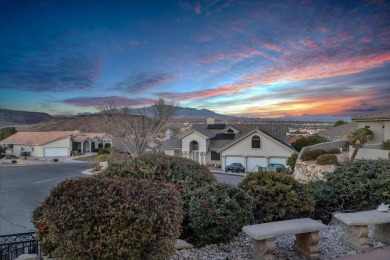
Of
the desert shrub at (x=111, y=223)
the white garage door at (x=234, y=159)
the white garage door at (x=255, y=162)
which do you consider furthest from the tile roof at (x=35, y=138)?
the desert shrub at (x=111, y=223)

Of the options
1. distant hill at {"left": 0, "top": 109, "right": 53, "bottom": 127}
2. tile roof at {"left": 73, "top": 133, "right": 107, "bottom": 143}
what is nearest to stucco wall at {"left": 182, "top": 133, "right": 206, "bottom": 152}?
tile roof at {"left": 73, "top": 133, "right": 107, "bottom": 143}

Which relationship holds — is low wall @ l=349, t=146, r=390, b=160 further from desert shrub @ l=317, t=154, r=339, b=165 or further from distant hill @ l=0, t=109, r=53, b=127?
distant hill @ l=0, t=109, r=53, b=127

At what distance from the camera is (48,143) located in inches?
1791

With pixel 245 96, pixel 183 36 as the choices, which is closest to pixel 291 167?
pixel 245 96

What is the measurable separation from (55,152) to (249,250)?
4853 cm

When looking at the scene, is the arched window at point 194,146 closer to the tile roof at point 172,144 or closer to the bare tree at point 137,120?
the tile roof at point 172,144

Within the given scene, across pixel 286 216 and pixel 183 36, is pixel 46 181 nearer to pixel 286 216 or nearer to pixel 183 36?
pixel 183 36

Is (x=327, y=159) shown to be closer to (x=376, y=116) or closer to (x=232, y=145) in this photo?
(x=376, y=116)

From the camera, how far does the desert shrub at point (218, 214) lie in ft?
15.4

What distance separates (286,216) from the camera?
5551 mm

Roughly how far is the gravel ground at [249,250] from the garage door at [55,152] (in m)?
47.9

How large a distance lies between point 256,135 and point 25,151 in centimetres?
3997

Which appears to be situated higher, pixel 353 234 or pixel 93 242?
pixel 93 242

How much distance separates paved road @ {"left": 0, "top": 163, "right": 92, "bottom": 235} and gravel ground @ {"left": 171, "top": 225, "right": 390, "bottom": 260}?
9789 mm
